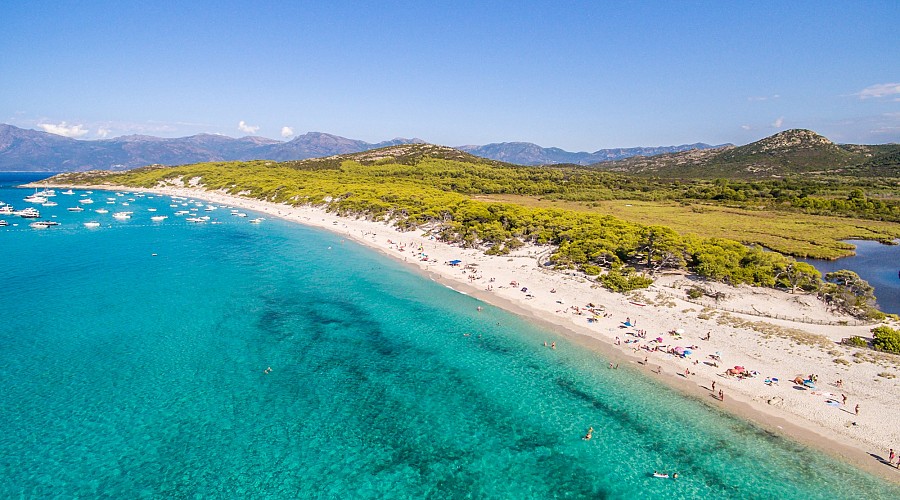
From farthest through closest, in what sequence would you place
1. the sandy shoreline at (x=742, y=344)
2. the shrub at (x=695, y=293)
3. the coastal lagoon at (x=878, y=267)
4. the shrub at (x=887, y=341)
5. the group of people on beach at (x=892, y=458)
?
the coastal lagoon at (x=878, y=267), the shrub at (x=695, y=293), the shrub at (x=887, y=341), the sandy shoreline at (x=742, y=344), the group of people on beach at (x=892, y=458)

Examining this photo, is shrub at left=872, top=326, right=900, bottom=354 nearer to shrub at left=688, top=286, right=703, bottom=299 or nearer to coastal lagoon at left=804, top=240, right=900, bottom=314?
shrub at left=688, top=286, right=703, bottom=299

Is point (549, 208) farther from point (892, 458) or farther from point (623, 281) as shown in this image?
point (892, 458)

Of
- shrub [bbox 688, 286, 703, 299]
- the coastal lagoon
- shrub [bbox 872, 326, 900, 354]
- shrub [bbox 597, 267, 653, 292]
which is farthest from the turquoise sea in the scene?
the coastal lagoon

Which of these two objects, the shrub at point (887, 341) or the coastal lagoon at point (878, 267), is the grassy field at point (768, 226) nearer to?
the coastal lagoon at point (878, 267)

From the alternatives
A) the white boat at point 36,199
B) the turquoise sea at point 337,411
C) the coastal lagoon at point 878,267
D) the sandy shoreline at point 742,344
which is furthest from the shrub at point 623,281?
the white boat at point 36,199

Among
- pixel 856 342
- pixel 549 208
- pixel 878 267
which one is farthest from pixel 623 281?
pixel 878 267

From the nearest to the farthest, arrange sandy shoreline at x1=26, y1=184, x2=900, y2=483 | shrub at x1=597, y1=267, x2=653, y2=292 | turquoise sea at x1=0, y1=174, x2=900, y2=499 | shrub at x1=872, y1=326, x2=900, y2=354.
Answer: turquoise sea at x1=0, y1=174, x2=900, y2=499 → sandy shoreline at x1=26, y1=184, x2=900, y2=483 → shrub at x1=872, y1=326, x2=900, y2=354 → shrub at x1=597, y1=267, x2=653, y2=292
